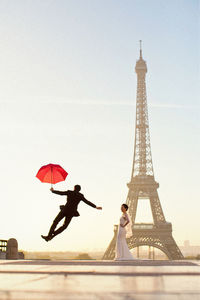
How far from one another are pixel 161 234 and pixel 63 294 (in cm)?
6175

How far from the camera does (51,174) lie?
14648 mm

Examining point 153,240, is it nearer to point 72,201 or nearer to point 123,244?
point 123,244

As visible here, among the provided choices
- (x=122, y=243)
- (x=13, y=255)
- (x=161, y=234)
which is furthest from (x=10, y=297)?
(x=161, y=234)

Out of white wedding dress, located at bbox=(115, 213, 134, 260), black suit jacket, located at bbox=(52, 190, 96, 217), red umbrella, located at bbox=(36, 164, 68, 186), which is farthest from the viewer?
white wedding dress, located at bbox=(115, 213, 134, 260)

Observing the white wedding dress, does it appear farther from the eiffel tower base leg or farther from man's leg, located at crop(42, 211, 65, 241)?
the eiffel tower base leg

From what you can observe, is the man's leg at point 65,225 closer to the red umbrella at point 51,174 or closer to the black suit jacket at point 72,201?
the black suit jacket at point 72,201

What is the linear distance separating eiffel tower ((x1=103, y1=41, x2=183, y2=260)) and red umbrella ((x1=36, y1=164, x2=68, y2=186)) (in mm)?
48271

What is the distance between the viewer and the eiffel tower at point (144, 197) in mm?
63219

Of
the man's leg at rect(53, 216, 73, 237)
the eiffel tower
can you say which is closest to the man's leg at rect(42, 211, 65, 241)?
the man's leg at rect(53, 216, 73, 237)

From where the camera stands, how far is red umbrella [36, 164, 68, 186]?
14.6m

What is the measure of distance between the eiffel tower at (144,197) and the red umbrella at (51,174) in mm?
48271

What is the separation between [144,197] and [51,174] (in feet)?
182

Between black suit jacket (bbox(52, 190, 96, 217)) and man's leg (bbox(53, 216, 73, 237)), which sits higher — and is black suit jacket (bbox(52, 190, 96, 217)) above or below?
above

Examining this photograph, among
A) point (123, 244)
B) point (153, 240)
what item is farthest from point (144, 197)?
point (123, 244)
